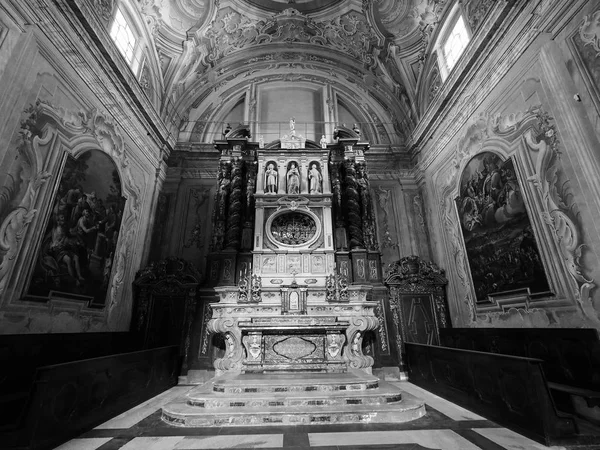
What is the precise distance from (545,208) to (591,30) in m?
2.70

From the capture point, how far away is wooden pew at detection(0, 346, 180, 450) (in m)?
3.10

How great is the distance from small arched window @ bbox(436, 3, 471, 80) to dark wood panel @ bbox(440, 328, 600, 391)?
6.89m

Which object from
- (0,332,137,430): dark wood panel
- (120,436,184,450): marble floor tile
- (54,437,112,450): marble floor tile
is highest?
(0,332,137,430): dark wood panel

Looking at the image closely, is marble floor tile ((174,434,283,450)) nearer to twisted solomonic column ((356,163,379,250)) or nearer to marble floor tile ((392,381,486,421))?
marble floor tile ((392,381,486,421))

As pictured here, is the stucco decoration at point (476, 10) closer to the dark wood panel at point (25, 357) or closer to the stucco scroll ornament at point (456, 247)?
the stucco scroll ornament at point (456, 247)

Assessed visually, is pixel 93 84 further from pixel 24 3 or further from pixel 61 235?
pixel 61 235

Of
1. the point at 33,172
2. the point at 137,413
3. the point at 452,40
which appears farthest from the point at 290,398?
the point at 452,40

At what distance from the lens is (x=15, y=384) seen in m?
4.53

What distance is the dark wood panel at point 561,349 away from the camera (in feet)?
14.1

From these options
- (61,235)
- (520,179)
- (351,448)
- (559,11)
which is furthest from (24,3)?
(520,179)

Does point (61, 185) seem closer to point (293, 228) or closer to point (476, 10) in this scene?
point (293, 228)

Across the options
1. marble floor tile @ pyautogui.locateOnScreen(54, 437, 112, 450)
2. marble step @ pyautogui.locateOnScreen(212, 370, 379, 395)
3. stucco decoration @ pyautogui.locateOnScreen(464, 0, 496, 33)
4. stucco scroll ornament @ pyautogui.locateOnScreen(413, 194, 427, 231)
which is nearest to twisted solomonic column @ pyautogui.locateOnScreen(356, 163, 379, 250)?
stucco scroll ornament @ pyautogui.locateOnScreen(413, 194, 427, 231)

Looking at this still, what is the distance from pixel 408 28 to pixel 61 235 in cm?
1135

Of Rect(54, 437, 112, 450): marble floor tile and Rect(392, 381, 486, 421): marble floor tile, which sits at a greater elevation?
Rect(392, 381, 486, 421): marble floor tile
